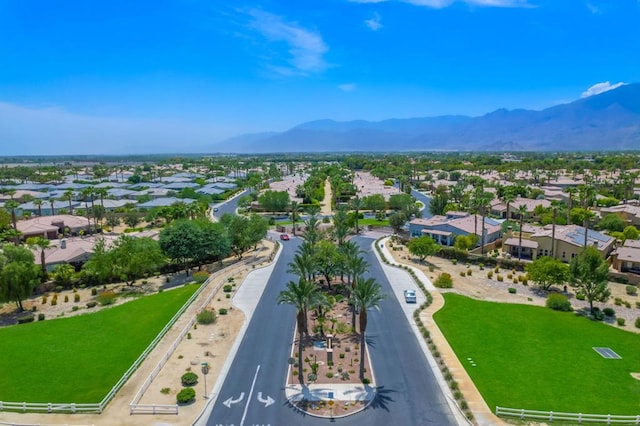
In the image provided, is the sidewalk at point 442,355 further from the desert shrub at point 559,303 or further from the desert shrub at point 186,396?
the desert shrub at point 186,396

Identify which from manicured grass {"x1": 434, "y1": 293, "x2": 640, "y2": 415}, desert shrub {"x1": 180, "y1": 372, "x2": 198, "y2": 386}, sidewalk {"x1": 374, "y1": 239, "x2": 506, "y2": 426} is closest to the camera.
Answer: sidewalk {"x1": 374, "y1": 239, "x2": 506, "y2": 426}

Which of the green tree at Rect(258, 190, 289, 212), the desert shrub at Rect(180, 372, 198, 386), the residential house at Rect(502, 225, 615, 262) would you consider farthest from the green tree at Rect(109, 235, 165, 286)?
the green tree at Rect(258, 190, 289, 212)

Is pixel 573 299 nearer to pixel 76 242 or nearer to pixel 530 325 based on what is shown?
pixel 530 325

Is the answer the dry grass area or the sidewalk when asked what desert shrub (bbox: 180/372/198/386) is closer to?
the sidewalk

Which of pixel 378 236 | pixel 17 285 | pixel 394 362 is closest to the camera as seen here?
pixel 394 362

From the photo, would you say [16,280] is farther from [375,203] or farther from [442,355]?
[375,203]

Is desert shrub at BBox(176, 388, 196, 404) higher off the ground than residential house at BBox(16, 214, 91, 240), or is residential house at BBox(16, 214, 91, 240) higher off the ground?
residential house at BBox(16, 214, 91, 240)

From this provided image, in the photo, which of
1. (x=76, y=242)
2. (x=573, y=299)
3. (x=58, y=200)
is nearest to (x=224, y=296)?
(x=76, y=242)
